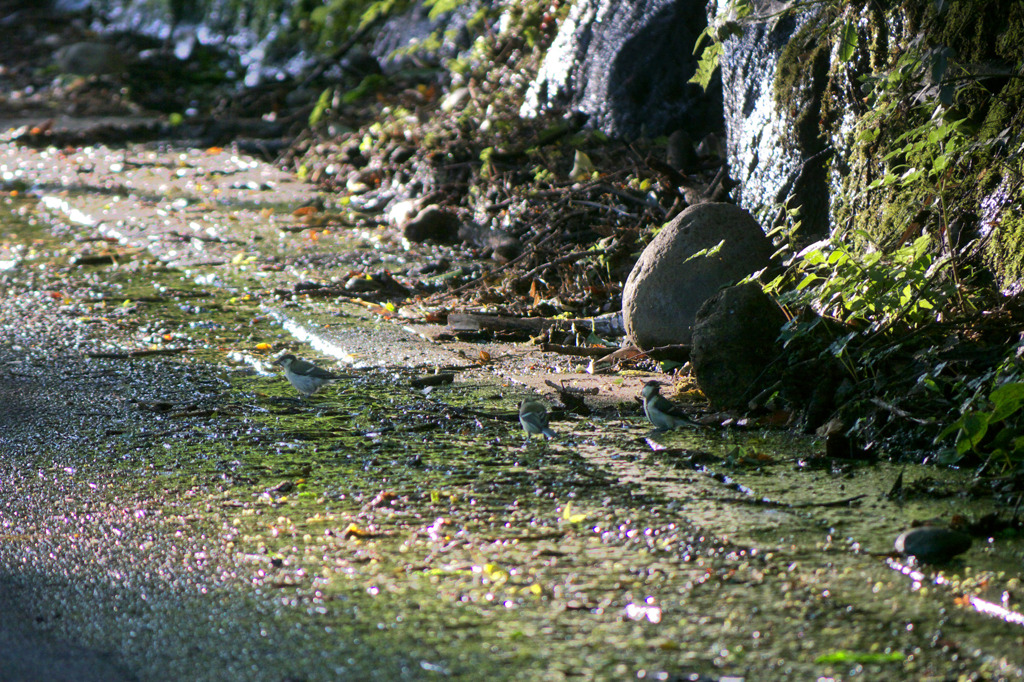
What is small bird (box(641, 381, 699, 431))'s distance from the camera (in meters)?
3.57

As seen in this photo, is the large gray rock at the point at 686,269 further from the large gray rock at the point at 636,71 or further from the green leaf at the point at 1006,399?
the large gray rock at the point at 636,71

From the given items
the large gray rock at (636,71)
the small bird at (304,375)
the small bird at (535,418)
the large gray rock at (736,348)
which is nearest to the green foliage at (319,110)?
the large gray rock at (636,71)

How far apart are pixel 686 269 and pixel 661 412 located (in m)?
1.29

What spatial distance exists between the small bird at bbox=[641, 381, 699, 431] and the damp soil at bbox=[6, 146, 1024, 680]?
7cm

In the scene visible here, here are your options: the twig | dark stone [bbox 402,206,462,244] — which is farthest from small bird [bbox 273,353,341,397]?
dark stone [bbox 402,206,462,244]

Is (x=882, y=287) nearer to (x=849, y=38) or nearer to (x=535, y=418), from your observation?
(x=849, y=38)

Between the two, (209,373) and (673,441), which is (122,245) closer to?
(209,373)

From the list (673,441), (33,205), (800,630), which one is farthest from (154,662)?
(33,205)

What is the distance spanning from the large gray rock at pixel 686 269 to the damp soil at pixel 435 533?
366 millimetres

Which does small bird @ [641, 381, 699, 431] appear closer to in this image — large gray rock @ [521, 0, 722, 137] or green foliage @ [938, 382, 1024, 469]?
green foliage @ [938, 382, 1024, 469]

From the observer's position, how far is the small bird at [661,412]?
3574 mm

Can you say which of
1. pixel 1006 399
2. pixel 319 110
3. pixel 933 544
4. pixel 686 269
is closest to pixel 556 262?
pixel 686 269

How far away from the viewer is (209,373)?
15.1 feet

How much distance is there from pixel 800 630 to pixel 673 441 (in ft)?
4.62
